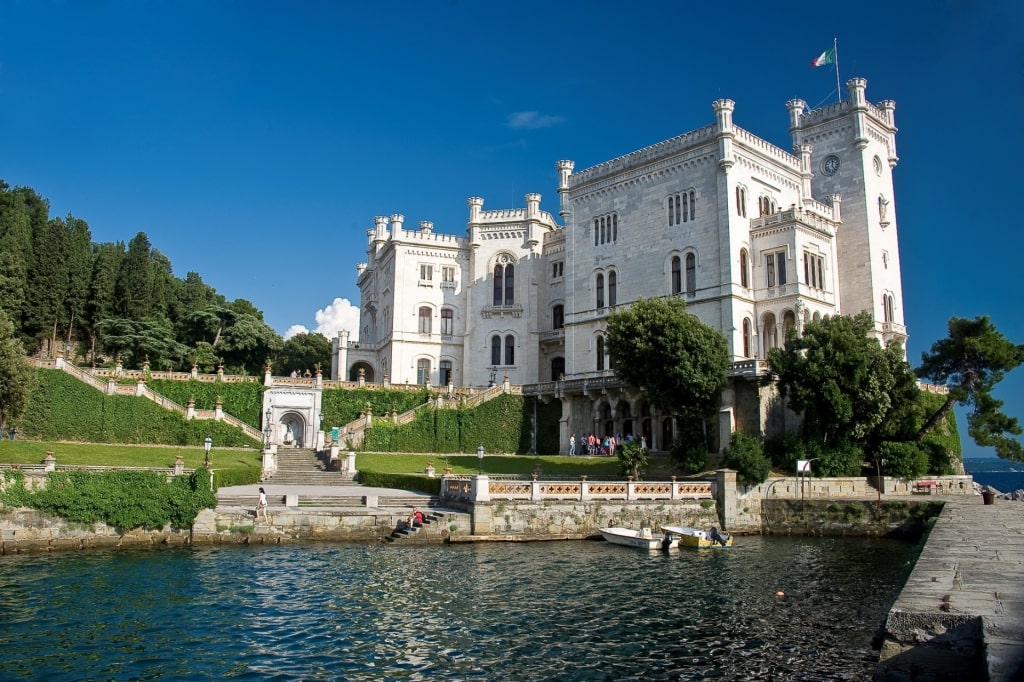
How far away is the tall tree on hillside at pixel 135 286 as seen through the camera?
65.1m

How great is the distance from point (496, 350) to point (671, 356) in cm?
2553

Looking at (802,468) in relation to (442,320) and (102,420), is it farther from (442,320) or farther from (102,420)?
(102,420)

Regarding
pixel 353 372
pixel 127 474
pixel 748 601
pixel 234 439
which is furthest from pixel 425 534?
pixel 353 372

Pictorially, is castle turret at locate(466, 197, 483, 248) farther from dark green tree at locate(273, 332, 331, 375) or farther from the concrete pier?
the concrete pier

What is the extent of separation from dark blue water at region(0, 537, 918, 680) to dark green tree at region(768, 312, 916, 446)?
11.3 metres

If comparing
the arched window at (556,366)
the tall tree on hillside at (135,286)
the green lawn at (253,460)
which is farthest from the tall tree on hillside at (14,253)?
the arched window at (556,366)

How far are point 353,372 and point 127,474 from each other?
4164cm

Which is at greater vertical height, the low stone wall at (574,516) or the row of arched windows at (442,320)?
the row of arched windows at (442,320)

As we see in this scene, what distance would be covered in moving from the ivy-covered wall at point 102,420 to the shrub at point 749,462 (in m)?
26.6

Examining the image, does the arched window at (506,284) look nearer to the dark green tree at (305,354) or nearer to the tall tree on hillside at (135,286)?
the dark green tree at (305,354)

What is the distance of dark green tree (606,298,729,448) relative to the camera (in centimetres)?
3794

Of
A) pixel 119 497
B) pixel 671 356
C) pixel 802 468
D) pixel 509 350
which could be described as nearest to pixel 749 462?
pixel 802 468

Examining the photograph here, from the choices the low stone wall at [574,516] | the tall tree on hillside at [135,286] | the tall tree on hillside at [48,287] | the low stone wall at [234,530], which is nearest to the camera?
the low stone wall at [234,530]

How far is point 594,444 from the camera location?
47469mm
